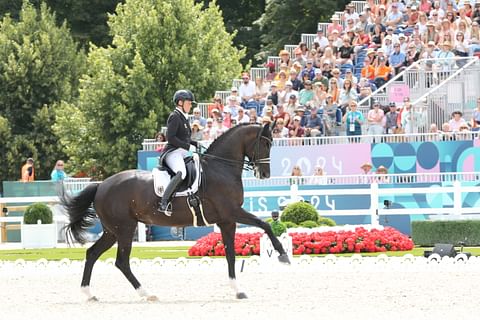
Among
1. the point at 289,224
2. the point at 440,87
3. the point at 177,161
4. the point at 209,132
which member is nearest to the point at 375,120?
the point at 440,87

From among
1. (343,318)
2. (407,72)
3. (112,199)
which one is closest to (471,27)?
(407,72)

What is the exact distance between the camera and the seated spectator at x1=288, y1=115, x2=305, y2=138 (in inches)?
1284

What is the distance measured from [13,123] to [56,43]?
3433mm

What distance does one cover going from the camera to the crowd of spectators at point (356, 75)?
31.9 meters

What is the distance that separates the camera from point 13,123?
159ft

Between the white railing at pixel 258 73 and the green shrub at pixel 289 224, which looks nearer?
the green shrub at pixel 289 224

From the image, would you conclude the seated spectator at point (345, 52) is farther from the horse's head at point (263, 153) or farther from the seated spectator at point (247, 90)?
the horse's head at point (263, 153)

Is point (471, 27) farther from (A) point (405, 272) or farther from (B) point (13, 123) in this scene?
(B) point (13, 123)

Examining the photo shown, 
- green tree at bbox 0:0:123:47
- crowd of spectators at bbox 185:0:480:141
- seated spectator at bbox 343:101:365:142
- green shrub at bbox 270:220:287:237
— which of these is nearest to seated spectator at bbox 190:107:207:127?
crowd of spectators at bbox 185:0:480:141

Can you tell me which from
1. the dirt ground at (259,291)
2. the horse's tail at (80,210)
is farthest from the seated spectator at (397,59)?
the horse's tail at (80,210)

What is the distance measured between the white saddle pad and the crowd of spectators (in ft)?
42.7

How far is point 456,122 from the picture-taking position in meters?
30.5

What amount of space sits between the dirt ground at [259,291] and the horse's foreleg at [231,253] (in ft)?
0.66

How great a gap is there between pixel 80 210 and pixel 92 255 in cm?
101
